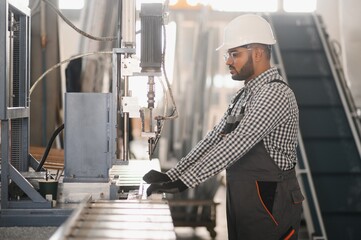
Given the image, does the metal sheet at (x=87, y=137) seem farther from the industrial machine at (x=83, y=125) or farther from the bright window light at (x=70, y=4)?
the bright window light at (x=70, y=4)

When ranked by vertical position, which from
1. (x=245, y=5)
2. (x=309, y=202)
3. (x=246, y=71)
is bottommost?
(x=309, y=202)

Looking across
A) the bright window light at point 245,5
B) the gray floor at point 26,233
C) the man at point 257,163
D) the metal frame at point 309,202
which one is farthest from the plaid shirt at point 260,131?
the bright window light at point 245,5

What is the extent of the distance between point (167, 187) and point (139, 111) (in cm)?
41

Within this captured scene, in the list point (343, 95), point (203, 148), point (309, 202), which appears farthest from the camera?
point (343, 95)

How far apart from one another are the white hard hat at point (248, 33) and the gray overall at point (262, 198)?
479 millimetres

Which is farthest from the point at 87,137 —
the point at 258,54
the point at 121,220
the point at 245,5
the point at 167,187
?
the point at 245,5

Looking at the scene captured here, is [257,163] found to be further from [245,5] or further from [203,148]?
[245,5]

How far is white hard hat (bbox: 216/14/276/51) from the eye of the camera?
247 cm

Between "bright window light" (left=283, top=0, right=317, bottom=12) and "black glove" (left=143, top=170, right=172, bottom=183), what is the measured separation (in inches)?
276

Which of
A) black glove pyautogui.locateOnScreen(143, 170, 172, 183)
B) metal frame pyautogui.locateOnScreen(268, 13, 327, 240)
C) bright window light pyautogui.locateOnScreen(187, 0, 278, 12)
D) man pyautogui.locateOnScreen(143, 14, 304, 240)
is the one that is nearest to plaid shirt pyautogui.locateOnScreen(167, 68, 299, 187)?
man pyautogui.locateOnScreen(143, 14, 304, 240)

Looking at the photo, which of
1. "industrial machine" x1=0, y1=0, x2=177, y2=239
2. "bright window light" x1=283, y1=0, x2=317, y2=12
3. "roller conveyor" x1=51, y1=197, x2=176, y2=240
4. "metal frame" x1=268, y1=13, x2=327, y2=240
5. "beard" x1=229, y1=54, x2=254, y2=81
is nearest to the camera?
"roller conveyor" x1=51, y1=197, x2=176, y2=240

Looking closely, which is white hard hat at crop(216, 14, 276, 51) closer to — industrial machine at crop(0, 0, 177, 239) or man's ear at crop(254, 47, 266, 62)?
man's ear at crop(254, 47, 266, 62)

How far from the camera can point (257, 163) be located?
230 centimetres

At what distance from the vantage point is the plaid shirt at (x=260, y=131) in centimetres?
221
